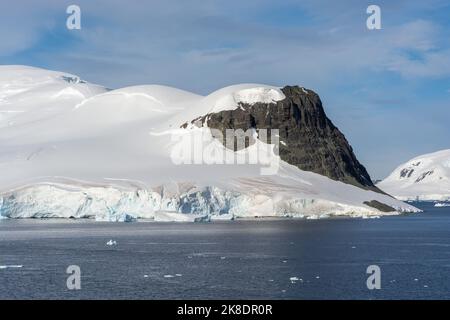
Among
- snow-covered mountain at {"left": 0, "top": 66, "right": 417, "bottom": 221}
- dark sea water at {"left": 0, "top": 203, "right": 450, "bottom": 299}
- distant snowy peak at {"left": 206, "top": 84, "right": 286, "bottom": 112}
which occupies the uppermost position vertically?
distant snowy peak at {"left": 206, "top": 84, "right": 286, "bottom": 112}

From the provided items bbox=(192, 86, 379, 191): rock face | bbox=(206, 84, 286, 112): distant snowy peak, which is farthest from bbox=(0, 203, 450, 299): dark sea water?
bbox=(206, 84, 286, 112): distant snowy peak

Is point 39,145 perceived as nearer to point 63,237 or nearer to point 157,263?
point 63,237

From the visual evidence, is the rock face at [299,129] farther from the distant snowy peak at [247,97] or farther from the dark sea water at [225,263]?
the dark sea water at [225,263]

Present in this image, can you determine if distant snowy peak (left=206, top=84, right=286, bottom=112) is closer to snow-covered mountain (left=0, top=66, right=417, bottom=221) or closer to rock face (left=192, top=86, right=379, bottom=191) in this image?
snow-covered mountain (left=0, top=66, right=417, bottom=221)

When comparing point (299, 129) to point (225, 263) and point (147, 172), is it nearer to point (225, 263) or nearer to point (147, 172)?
point (147, 172)
